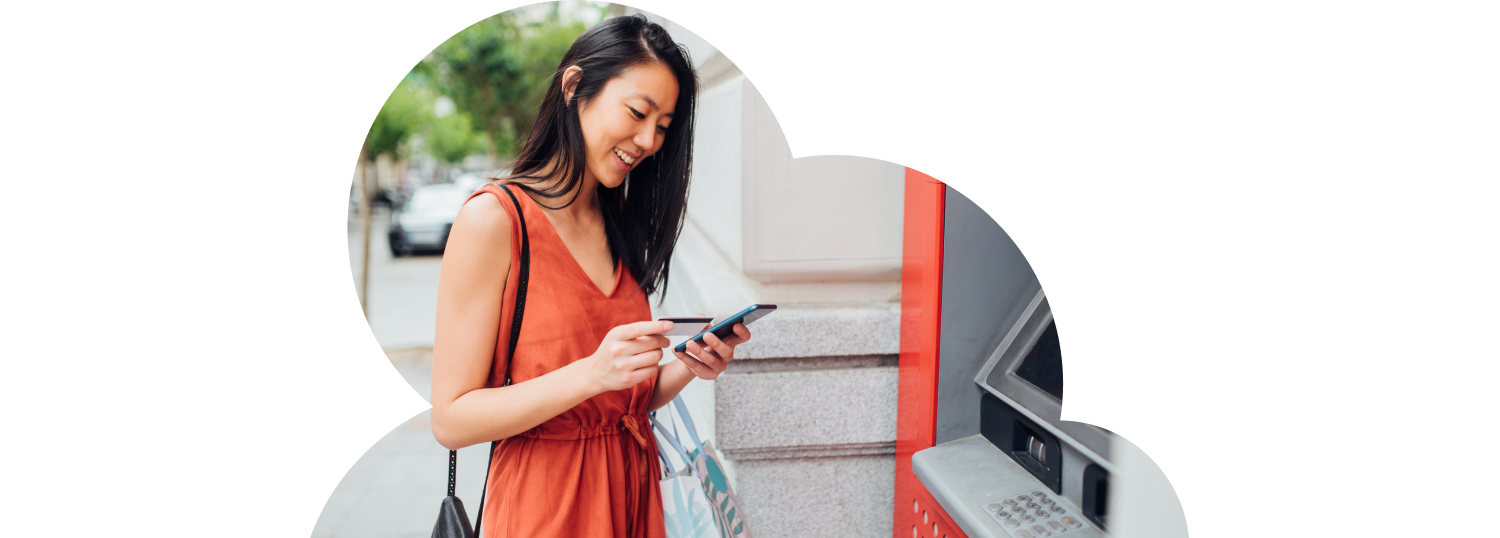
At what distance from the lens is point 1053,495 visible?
1439 millimetres

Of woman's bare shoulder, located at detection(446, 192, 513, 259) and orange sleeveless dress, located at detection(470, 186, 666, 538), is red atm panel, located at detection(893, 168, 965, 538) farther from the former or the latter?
woman's bare shoulder, located at detection(446, 192, 513, 259)

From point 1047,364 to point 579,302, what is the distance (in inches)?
33.7

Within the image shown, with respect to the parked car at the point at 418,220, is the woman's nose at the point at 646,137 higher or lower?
higher

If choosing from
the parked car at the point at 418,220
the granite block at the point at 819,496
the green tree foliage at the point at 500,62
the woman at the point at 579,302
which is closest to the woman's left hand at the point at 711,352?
the woman at the point at 579,302

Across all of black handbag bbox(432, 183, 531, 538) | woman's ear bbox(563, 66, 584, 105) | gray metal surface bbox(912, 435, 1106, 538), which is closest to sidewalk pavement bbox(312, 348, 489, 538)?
Result: black handbag bbox(432, 183, 531, 538)

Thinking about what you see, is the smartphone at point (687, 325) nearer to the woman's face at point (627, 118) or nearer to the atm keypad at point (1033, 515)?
the woman's face at point (627, 118)

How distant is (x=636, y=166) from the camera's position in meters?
1.42

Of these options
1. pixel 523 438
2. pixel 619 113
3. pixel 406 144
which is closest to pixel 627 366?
pixel 523 438

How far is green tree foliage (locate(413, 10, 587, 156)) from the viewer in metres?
1.49

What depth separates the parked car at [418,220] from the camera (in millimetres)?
2264

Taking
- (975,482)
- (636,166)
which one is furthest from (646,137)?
(975,482)

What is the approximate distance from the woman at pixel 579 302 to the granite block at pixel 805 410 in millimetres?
359

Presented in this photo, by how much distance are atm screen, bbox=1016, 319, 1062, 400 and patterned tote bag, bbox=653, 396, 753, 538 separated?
63 centimetres

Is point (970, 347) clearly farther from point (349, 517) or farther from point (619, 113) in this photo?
point (349, 517)
